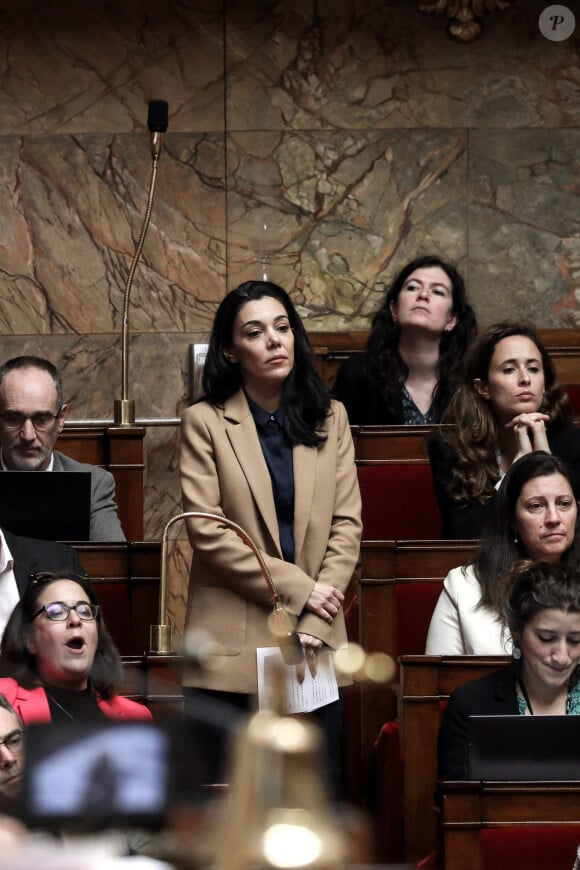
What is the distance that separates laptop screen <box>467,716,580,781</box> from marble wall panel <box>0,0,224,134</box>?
8.02ft

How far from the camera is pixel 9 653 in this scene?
1.43 meters

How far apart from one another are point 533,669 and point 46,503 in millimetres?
744

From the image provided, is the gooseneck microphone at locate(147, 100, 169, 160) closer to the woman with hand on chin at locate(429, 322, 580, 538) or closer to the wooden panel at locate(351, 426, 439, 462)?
the wooden panel at locate(351, 426, 439, 462)

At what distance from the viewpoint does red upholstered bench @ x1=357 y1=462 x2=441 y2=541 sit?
2531mm

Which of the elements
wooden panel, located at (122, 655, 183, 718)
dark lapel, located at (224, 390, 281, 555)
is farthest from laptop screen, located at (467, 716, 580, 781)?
wooden panel, located at (122, 655, 183, 718)

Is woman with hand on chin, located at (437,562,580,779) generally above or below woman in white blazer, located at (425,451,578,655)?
below

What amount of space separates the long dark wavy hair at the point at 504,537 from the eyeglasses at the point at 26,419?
0.71 m

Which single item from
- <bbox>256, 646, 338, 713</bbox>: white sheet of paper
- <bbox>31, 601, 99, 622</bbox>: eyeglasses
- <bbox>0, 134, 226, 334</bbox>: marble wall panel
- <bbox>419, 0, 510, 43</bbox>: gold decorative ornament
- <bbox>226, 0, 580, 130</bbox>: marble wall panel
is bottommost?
<bbox>256, 646, 338, 713</bbox>: white sheet of paper

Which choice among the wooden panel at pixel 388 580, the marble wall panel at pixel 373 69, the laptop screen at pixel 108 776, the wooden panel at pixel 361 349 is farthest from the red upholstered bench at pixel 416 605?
the marble wall panel at pixel 373 69

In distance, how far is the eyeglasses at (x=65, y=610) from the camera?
4.99 feet

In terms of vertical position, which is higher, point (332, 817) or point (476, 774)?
point (476, 774)

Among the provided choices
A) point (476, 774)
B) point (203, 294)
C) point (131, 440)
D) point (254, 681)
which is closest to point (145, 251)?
point (203, 294)

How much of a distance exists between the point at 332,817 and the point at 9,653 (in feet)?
3.76

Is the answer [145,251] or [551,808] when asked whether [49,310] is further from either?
[551,808]
